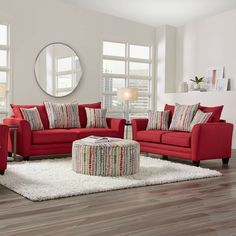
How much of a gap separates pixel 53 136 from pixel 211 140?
96.4 inches

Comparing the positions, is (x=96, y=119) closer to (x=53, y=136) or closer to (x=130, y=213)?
(x=53, y=136)

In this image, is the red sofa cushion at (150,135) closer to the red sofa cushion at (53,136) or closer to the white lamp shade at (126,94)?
the red sofa cushion at (53,136)

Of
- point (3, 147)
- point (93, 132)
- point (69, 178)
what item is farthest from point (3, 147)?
point (93, 132)

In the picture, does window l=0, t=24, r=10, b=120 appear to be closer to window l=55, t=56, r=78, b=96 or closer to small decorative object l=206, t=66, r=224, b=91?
window l=55, t=56, r=78, b=96

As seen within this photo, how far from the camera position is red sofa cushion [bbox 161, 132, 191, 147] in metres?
5.73

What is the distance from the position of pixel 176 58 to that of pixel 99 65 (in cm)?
206

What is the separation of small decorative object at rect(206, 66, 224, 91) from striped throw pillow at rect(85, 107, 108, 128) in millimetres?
2771

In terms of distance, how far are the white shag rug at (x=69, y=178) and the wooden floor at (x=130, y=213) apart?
0.13m

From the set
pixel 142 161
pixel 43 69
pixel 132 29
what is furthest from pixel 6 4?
pixel 142 161

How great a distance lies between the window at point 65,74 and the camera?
8.32 metres

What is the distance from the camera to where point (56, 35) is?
8.26 meters

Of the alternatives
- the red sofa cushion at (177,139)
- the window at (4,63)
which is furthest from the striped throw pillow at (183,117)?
the window at (4,63)

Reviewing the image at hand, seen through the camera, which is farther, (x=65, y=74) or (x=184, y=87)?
(x=184, y=87)

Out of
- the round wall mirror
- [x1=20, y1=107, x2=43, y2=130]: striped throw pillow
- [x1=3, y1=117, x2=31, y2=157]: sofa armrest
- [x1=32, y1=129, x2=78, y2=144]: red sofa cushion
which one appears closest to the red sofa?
[x1=3, y1=117, x2=31, y2=157]: sofa armrest
